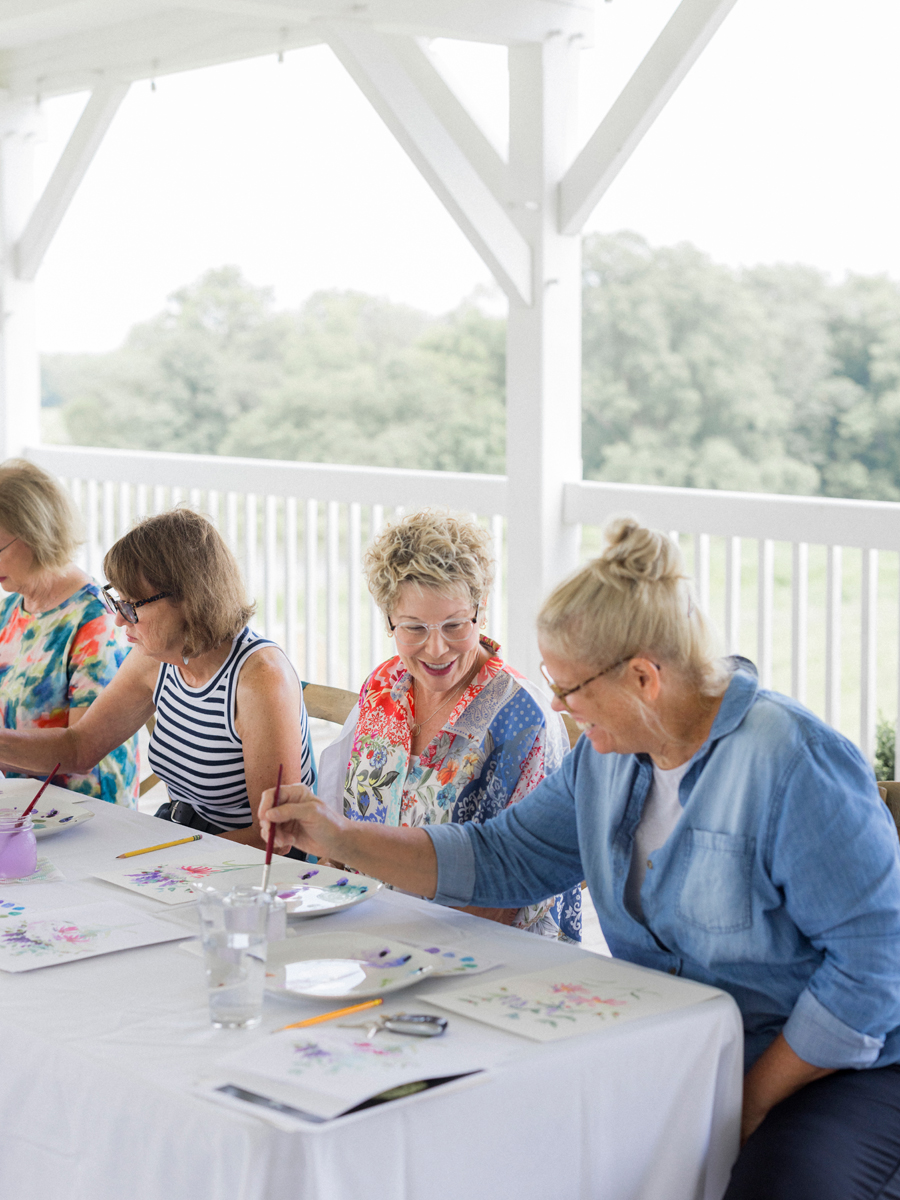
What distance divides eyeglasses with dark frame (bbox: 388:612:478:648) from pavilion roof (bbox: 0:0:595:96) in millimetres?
1969

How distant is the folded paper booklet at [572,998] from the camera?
4.49 ft

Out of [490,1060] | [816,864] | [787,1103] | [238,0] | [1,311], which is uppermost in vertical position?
[238,0]

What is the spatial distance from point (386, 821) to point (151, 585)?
1.87ft

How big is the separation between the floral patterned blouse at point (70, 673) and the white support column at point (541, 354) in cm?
135

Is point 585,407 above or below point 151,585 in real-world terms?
above

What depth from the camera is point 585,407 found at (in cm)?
1561

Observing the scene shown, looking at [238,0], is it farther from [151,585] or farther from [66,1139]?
[66,1139]

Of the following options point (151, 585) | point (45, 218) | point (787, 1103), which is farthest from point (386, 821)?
point (45, 218)

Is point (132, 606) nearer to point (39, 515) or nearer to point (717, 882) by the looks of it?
point (39, 515)

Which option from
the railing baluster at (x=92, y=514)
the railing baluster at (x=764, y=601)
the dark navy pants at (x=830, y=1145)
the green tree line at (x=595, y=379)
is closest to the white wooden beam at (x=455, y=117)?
the railing baluster at (x=764, y=601)

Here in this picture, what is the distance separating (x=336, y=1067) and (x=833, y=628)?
248cm

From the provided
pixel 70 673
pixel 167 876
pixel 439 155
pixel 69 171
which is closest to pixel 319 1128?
pixel 167 876

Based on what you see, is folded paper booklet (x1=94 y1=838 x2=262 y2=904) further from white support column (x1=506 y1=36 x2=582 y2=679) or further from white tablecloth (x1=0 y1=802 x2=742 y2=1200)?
white support column (x1=506 y1=36 x2=582 y2=679)

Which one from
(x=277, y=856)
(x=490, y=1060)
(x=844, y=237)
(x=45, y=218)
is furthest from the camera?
(x=844, y=237)
